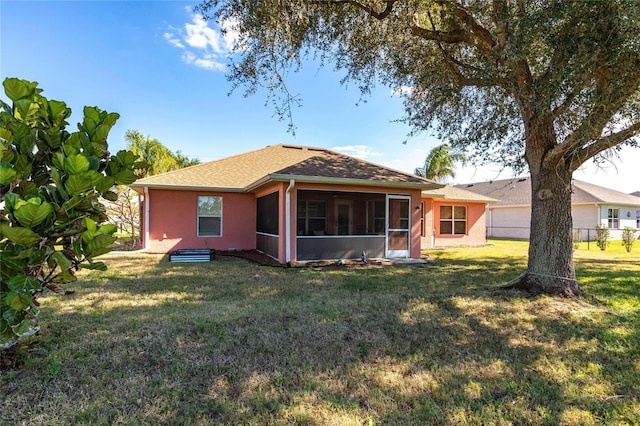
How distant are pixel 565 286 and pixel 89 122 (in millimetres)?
7868

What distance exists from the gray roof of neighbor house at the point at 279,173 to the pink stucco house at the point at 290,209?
0.04 meters

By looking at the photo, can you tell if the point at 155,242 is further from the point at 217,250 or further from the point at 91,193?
the point at 91,193

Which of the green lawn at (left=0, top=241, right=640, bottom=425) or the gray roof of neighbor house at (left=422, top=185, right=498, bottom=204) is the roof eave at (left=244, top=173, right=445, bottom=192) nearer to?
the green lawn at (left=0, top=241, right=640, bottom=425)

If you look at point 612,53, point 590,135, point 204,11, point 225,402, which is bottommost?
point 225,402

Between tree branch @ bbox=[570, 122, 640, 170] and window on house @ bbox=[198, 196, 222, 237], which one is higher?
tree branch @ bbox=[570, 122, 640, 170]

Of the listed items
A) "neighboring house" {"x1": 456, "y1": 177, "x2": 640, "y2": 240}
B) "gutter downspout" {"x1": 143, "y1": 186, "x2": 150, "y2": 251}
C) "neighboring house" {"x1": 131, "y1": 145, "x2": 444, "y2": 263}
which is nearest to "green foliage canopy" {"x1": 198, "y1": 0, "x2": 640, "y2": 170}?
"neighboring house" {"x1": 131, "y1": 145, "x2": 444, "y2": 263}

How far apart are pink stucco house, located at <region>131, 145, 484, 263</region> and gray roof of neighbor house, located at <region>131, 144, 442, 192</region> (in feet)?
0.12

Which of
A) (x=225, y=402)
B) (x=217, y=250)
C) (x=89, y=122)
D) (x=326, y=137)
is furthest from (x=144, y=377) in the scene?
(x=326, y=137)

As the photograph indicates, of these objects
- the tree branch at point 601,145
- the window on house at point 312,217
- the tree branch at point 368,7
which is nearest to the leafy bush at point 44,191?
the tree branch at point 368,7

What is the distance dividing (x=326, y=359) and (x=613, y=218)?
3050 centimetres

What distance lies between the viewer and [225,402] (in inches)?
114

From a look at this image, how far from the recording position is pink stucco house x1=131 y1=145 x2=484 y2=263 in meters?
10.4

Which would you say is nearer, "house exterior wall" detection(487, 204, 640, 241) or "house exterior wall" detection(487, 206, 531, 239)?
"house exterior wall" detection(487, 204, 640, 241)

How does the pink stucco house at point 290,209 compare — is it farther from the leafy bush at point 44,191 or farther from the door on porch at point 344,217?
the leafy bush at point 44,191
